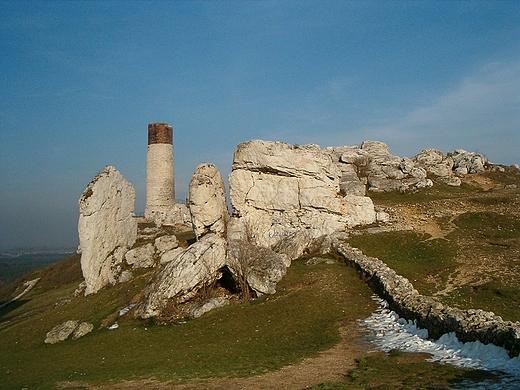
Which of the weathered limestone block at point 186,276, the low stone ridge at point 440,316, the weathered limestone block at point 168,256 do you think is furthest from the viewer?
the weathered limestone block at point 168,256

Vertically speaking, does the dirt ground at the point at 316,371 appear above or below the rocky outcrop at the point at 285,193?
below

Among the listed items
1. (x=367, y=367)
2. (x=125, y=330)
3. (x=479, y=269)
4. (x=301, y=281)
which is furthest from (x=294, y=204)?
(x=367, y=367)

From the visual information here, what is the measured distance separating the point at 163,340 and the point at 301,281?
8.68 meters

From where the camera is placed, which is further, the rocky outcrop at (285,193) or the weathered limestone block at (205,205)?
the rocky outcrop at (285,193)

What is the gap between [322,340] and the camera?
16.5m

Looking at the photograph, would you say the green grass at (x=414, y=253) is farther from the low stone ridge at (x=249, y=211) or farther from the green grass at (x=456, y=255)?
the low stone ridge at (x=249, y=211)

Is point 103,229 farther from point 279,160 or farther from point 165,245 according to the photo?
point 279,160

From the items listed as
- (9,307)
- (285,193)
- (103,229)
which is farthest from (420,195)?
(9,307)

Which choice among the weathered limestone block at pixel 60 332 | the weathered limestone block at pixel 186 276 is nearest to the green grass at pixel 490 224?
the weathered limestone block at pixel 186 276

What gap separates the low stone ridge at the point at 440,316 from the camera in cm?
1162

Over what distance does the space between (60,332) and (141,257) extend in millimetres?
10857

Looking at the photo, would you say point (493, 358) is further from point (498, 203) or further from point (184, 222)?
point (184, 222)

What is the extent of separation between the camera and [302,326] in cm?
1884

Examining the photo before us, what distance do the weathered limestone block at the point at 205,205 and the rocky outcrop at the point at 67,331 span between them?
34.3ft
